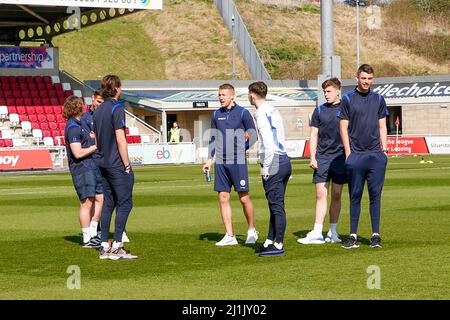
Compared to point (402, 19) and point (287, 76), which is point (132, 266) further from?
point (402, 19)

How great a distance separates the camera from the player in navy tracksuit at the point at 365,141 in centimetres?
1334

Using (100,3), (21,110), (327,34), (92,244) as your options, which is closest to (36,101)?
(21,110)

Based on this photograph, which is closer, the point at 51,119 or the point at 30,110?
the point at 51,119

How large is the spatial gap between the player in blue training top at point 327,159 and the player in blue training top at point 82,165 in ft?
9.43

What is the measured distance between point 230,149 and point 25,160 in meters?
30.0

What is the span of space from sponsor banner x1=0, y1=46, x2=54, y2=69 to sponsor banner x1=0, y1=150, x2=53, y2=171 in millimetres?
10604

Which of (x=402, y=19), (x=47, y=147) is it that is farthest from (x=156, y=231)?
(x=402, y=19)

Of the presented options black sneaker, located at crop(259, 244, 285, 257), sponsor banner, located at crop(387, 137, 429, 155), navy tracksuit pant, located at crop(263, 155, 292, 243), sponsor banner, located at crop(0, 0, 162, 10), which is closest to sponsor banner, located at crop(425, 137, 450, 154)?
sponsor banner, located at crop(387, 137, 429, 155)

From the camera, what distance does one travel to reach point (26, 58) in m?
53.0

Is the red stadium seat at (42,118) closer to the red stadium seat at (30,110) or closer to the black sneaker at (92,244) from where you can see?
the red stadium seat at (30,110)

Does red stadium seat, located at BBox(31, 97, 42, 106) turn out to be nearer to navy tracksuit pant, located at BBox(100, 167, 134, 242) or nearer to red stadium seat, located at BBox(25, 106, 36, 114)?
red stadium seat, located at BBox(25, 106, 36, 114)

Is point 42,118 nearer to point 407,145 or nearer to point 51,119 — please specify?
point 51,119

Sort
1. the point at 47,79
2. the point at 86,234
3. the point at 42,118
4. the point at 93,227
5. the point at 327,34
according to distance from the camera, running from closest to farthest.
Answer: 1. the point at 86,234
2. the point at 93,227
3. the point at 327,34
4. the point at 42,118
5. the point at 47,79

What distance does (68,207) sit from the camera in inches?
877
